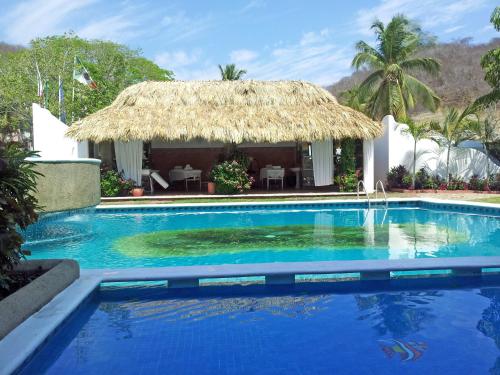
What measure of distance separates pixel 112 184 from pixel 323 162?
6.58 meters

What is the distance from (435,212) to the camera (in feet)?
43.3

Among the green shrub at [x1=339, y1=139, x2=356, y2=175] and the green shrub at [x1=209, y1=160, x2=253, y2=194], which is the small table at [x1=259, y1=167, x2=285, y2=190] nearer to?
the green shrub at [x1=209, y1=160, x2=253, y2=194]

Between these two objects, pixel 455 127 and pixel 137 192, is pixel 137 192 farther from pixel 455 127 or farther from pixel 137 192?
pixel 455 127

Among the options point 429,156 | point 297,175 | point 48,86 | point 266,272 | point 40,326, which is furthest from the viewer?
point 48,86

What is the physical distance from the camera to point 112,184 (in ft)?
51.6

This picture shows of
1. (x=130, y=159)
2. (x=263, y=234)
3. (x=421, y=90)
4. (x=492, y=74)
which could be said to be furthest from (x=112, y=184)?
(x=421, y=90)

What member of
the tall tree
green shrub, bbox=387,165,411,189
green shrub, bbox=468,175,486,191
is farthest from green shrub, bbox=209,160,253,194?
the tall tree

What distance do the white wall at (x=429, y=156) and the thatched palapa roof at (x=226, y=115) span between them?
5.34ft

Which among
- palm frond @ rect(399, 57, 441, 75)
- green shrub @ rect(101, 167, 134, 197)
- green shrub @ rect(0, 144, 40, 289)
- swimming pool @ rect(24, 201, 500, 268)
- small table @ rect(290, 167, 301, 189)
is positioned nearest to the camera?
green shrub @ rect(0, 144, 40, 289)

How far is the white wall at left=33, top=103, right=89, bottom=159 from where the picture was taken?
16.5m

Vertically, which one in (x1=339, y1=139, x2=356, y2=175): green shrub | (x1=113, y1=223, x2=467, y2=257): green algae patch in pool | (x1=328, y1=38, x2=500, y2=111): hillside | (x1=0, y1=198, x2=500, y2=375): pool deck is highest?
(x1=328, y1=38, x2=500, y2=111): hillside

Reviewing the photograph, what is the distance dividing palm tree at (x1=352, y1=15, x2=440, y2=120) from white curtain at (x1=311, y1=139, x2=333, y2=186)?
586 centimetres

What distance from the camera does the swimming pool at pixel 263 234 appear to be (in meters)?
7.70

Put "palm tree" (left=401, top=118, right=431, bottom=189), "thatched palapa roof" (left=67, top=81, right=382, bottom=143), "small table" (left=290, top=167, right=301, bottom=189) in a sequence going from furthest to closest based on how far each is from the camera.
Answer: "small table" (left=290, top=167, right=301, bottom=189) → "palm tree" (left=401, top=118, right=431, bottom=189) → "thatched palapa roof" (left=67, top=81, right=382, bottom=143)
